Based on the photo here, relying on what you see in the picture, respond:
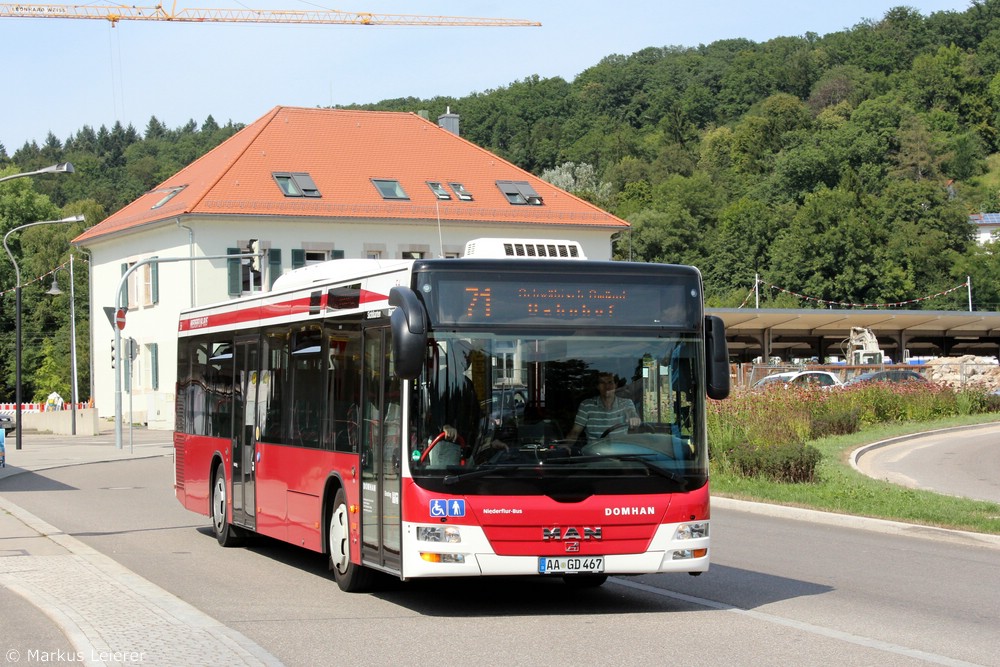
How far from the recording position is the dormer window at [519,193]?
65625mm

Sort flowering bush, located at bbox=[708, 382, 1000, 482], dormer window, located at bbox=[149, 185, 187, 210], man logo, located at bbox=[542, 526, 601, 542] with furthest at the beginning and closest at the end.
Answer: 1. dormer window, located at bbox=[149, 185, 187, 210]
2. flowering bush, located at bbox=[708, 382, 1000, 482]
3. man logo, located at bbox=[542, 526, 601, 542]

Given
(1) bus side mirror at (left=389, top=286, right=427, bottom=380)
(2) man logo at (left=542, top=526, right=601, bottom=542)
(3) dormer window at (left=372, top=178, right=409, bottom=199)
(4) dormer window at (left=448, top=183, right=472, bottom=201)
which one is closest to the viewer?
(1) bus side mirror at (left=389, top=286, right=427, bottom=380)

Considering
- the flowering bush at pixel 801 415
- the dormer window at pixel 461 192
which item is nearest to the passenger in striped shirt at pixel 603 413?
the flowering bush at pixel 801 415

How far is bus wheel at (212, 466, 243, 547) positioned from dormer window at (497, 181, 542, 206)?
5008cm

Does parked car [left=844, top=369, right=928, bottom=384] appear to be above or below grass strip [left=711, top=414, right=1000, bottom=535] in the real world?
above

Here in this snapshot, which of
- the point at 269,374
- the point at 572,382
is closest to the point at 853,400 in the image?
the point at 269,374

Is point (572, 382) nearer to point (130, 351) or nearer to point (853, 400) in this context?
point (853, 400)

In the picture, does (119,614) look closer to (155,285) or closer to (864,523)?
(864,523)

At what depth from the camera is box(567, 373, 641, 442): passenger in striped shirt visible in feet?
34.0

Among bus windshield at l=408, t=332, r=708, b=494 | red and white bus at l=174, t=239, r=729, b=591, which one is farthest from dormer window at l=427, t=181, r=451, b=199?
bus windshield at l=408, t=332, r=708, b=494

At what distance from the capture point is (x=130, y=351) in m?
40.8

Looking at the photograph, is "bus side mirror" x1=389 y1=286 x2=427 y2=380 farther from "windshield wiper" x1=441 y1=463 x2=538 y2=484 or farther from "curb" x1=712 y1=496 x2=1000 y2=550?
"curb" x1=712 y1=496 x2=1000 y2=550

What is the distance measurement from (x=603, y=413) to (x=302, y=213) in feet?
170

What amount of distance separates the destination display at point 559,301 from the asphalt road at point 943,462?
1087cm
